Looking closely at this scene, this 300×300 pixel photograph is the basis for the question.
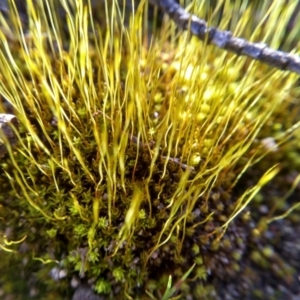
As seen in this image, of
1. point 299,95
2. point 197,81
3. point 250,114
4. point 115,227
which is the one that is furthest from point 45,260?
point 299,95

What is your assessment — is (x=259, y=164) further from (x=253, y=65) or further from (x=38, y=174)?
(x=38, y=174)

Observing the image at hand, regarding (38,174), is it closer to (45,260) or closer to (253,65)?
(45,260)

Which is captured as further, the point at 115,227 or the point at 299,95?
the point at 299,95

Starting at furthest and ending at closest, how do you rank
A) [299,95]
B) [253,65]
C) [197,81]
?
[299,95] → [253,65] → [197,81]

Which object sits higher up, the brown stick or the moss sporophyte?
the brown stick

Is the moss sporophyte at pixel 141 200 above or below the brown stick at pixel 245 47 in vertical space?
below

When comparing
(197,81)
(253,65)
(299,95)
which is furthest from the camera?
(299,95)

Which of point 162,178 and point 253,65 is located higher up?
point 253,65

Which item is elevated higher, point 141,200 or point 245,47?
point 245,47

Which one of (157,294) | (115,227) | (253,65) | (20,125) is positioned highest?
(253,65)

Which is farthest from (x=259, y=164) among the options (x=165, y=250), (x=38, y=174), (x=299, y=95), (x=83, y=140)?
(x=38, y=174)
